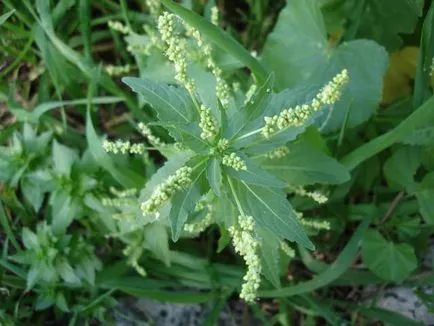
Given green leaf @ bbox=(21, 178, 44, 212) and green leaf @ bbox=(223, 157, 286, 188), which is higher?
green leaf @ bbox=(223, 157, 286, 188)

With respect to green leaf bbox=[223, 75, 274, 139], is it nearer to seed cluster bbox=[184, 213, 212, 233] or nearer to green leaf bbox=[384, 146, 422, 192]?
seed cluster bbox=[184, 213, 212, 233]

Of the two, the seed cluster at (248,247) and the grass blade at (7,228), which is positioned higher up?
the seed cluster at (248,247)

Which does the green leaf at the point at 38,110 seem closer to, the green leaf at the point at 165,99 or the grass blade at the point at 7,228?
the grass blade at the point at 7,228

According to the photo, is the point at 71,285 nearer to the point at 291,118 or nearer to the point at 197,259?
the point at 197,259

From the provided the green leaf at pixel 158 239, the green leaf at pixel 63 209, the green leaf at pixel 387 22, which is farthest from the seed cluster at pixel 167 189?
the green leaf at pixel 387 22

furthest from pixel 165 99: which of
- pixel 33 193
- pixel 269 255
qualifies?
pixel 33 193

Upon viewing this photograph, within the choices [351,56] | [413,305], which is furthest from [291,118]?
[413,305]

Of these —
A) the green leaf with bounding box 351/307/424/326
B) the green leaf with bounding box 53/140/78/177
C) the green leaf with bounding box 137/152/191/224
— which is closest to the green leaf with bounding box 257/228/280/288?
the green leaf with bounding box 137/152/191/224
